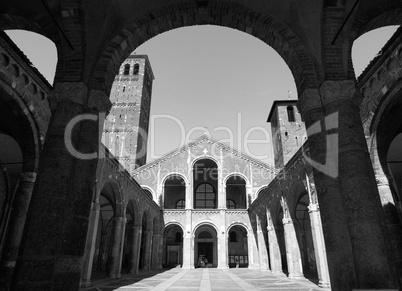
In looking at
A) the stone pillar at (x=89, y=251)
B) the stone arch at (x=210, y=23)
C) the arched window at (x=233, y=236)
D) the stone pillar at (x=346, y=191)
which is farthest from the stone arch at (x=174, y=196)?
the stone pillar at (x=346, y=191)

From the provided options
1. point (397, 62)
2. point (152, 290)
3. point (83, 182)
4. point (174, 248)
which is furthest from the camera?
point (174, 248)

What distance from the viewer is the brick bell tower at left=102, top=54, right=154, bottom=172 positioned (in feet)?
112

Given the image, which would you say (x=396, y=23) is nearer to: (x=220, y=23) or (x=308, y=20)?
(x=308, y=20)

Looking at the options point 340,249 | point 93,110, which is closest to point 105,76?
point 93,110

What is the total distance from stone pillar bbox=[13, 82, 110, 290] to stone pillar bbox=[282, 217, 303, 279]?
13121 mm

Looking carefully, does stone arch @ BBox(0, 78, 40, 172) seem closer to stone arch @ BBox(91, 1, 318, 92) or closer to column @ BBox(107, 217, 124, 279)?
stone arch @ BBox(91, 1, 318, 92)

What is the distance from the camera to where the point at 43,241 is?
406 cm

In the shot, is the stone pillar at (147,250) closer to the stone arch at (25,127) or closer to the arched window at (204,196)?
the arched window at (204,196)

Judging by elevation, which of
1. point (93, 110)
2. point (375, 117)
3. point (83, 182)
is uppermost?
point (375, 117)

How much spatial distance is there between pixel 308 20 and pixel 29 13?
5927mm

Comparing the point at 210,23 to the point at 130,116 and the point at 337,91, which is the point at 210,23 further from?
the point at 130,116

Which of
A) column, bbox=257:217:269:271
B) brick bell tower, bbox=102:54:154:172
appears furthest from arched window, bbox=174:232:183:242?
column, bbox=257:217:269:271

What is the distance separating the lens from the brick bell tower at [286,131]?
1240 inches

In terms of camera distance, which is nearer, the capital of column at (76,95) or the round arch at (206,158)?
the capital of column at (76,95)
